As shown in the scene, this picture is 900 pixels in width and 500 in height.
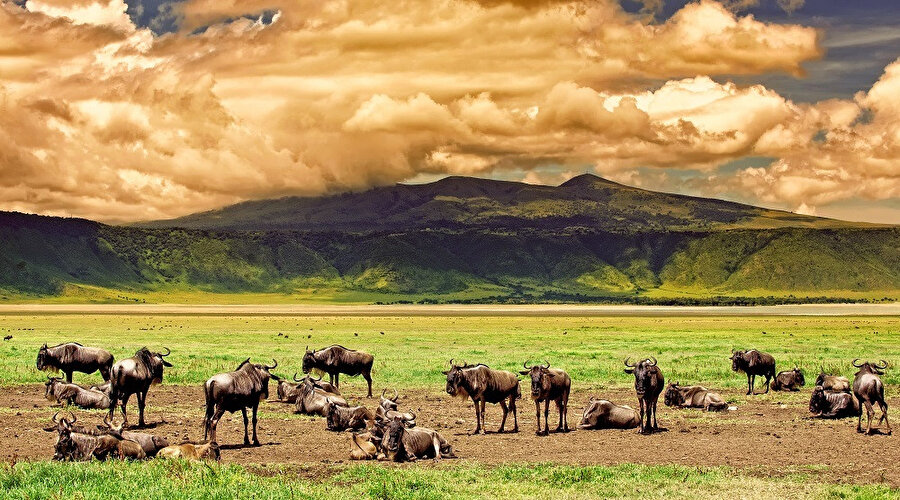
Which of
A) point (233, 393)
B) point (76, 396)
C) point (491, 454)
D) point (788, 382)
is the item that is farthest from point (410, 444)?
point (788, 382)

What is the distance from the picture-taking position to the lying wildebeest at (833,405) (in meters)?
28.0

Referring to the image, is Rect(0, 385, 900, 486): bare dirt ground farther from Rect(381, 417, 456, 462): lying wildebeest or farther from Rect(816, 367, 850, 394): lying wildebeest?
Rect(816, 367, 850, 394): lying wildebeest

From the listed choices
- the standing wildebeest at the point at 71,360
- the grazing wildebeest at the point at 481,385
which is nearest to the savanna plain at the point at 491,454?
the grazing wildebeest at the point at 481,385

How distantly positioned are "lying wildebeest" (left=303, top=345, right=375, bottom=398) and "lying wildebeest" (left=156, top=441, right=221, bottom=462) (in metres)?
14.6

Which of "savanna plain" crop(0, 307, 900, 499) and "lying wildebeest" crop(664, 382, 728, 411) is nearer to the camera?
"savanna plain" crop(0, 307, 900, 499)

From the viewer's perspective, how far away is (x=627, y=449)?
74.2ft

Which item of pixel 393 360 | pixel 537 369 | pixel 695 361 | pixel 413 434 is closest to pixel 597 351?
pixel 695 361

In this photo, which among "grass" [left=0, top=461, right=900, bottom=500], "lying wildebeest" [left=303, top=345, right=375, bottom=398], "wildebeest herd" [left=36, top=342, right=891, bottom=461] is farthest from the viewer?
"lying wildebeest" [left=303, top=345, right=375, bottom=398]

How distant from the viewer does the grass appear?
15.5 metres

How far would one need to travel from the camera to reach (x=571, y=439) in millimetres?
24406

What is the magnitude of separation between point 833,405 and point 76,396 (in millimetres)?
23088

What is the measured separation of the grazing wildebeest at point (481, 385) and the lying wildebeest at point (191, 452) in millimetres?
7524

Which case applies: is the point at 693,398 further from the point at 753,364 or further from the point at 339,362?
the point at 339,362

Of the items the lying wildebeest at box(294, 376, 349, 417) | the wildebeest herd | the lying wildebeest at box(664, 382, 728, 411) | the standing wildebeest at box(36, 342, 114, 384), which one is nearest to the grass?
the wildebeest herd
